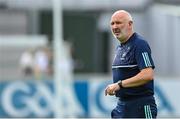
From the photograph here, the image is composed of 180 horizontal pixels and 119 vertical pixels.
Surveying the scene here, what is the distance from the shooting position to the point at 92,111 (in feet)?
64.0

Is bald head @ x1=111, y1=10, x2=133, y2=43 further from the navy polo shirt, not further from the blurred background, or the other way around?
the blurred background

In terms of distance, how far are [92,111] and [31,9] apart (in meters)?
9.08

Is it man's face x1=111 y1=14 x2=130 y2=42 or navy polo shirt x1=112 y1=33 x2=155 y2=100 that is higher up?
man's face x1=111 y1=14 x2=130 y2=42

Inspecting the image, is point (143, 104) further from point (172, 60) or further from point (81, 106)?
point (172, 60)

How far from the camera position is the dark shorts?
9086mm

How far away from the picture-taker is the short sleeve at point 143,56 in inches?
351

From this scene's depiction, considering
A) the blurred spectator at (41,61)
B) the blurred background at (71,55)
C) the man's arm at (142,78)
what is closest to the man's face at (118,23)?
the man's arm at (142,78)

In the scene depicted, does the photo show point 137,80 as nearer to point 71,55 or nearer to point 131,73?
point 131,73

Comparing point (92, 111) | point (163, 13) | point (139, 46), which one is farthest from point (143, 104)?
point (163, 13)

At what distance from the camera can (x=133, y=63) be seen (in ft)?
29.8

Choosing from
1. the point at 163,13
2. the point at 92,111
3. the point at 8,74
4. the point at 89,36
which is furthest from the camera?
the point at 89,36

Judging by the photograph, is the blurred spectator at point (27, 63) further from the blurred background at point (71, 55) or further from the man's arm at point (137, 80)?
Result: the man's arm at point (137, 80)

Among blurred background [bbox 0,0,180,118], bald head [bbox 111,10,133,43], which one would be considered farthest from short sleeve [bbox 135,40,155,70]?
blurred background [bbox 0,0,180,118]

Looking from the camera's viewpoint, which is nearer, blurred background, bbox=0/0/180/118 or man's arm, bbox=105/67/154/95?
man's arm, bbox=105/67/154/95
